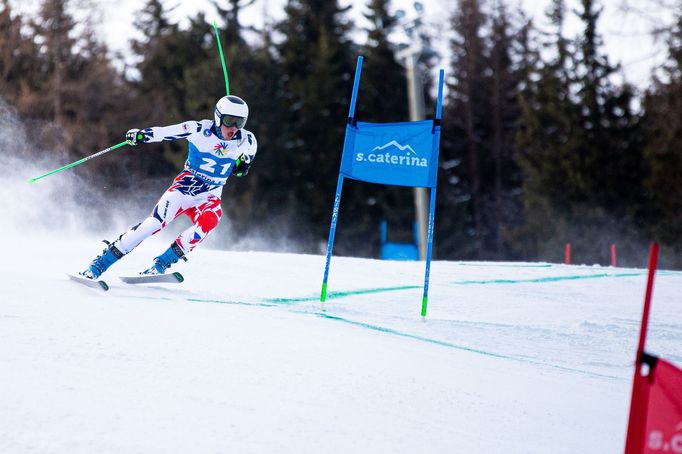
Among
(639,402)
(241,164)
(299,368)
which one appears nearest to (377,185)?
(241,164)

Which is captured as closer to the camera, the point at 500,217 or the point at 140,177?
the point at 140,177

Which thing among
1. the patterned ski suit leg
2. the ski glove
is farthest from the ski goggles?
the patterned ski suit leg

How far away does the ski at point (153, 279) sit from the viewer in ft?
22.5

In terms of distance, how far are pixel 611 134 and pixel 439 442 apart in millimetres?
26326

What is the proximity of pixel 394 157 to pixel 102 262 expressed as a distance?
7.91ft

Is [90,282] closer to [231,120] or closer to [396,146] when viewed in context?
[231,120]

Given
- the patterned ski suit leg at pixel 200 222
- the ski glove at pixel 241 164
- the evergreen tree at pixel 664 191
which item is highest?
the evergreen tree at pixel 664 191

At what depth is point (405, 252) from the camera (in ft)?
76.3

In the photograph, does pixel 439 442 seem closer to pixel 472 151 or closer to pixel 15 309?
pixel 15 309

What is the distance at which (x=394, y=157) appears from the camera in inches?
257

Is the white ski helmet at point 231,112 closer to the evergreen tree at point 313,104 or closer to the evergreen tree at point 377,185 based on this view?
the evergreen tree at point 313,104

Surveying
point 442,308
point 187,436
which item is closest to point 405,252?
point 442,308

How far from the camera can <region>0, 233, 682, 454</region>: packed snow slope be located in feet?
11.3

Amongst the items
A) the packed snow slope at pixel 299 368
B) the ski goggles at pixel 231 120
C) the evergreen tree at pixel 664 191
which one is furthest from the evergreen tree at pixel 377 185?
the ski goggles at pixel 231 120
